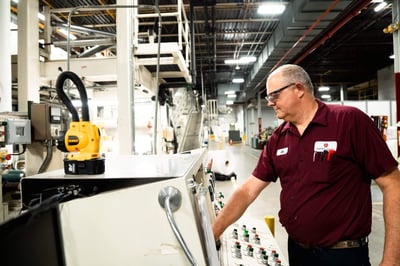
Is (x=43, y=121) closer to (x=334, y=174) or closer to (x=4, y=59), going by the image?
(x=4, y=59)

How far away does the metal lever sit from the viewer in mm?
628

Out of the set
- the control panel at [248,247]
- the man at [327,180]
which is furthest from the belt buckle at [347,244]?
the control panel at [248,247]

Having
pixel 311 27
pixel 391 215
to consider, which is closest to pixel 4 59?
pixel 391 215

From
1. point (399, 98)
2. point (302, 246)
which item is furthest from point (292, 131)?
point (399, 98)

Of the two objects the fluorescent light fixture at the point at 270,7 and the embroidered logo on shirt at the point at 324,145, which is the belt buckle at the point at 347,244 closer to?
the embroidered logo on shirt at the point at 324,145

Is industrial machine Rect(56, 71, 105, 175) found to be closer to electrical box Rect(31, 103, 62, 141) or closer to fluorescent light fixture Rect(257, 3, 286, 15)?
electrical box Rect(31, 103, 62, 141)

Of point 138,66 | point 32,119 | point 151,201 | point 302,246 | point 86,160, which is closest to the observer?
point 151,201

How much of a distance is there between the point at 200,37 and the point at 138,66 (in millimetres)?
5150

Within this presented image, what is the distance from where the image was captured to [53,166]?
246 cm

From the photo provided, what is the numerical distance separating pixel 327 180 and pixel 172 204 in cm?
85

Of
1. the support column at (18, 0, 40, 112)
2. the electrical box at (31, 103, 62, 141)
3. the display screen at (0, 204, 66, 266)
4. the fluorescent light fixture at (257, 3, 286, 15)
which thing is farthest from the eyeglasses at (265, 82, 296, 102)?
the fluorescent light fixture at (257, 3, 286, 15)

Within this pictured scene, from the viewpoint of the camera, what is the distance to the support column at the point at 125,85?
7.68ft

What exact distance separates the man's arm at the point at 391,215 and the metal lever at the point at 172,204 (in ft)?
2.94

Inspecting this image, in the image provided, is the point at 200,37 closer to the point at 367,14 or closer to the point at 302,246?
the point at 367,14
